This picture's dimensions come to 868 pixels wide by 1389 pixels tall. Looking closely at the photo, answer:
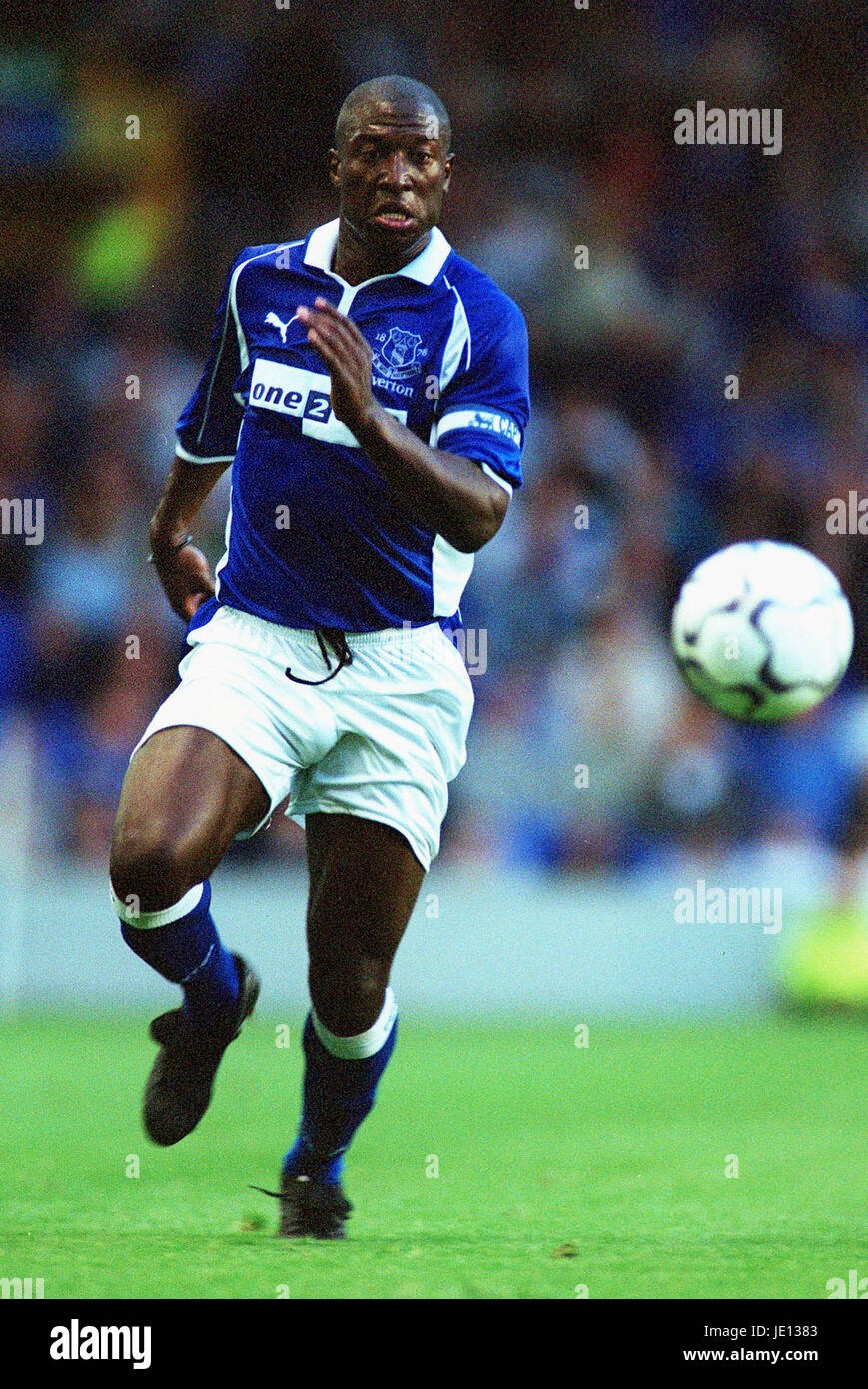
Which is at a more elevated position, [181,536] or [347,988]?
[181,536]

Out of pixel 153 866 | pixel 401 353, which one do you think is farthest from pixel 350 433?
pixel 153 866

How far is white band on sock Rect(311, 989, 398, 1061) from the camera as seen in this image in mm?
4738

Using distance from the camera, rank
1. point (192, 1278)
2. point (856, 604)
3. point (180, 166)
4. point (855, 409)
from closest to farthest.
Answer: point (192, 1278) → point (856, 604) → point (855, 409) → point (180, 166)

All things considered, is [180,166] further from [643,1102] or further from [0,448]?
[643,1102]

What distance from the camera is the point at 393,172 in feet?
14.3

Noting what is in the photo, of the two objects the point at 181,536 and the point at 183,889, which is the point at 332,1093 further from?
the point at 181,536

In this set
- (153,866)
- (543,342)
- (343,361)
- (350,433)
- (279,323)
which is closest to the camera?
(343,361)

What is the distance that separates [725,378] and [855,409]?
2.66 feet

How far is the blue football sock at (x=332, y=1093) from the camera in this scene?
15.7 feet

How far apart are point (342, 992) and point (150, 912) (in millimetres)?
585

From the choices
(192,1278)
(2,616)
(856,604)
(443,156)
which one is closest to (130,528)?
(2,616)

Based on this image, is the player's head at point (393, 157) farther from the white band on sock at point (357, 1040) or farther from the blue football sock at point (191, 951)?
the white band on sock at point (357, 1040)

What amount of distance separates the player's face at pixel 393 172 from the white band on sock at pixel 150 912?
1.57 m

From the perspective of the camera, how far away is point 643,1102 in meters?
7.35
